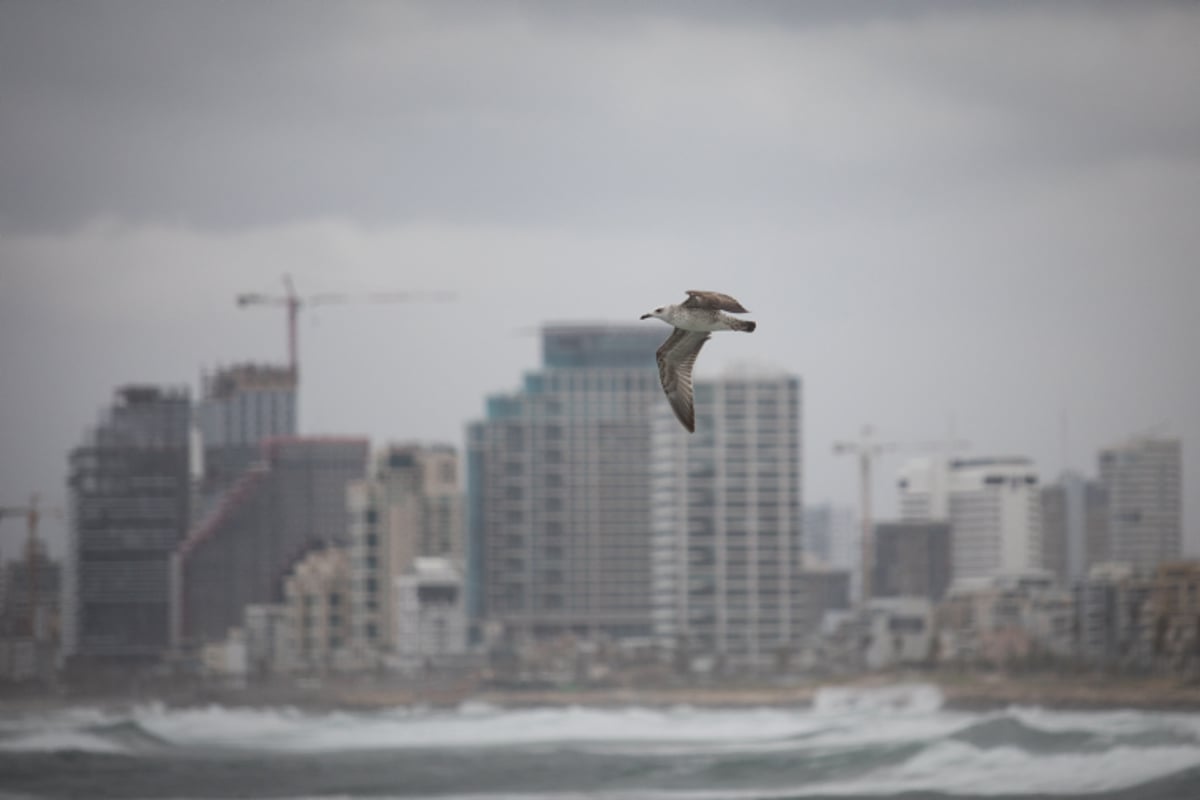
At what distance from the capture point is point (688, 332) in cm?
3500

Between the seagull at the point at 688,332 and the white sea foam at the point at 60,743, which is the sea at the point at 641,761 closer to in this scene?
the white sea foam at the point at 60,743

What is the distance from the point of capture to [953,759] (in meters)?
120

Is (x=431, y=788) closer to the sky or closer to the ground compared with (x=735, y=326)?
closer to the ground

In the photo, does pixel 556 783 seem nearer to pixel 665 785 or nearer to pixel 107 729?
pixel 665 785

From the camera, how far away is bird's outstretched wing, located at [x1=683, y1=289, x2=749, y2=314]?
1316 inches

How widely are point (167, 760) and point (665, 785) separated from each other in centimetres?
3757

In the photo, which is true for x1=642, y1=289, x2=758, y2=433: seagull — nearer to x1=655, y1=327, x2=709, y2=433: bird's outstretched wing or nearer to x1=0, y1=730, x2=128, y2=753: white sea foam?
x1=655, y1=327, x2=709, y2=433: bird's outstretched wing

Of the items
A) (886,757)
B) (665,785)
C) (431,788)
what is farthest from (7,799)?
(886,757)

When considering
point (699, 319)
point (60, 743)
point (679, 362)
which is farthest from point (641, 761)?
point (699, 319)

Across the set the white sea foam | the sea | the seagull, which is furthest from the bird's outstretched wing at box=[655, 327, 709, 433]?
the white sea foam

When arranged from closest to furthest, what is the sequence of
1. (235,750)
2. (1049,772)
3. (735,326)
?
(735,326) < (1049,772) < (235,750)

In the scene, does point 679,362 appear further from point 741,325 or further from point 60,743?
Answer: point 60,743

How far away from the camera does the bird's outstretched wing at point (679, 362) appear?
114 ft

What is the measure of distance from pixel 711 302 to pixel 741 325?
4.14ft
